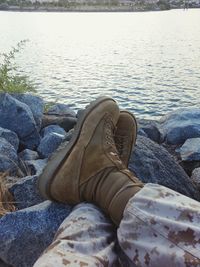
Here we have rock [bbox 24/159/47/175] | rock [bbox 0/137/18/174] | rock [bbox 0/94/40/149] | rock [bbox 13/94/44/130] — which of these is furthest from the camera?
rock [bbox 13/94/44/130]

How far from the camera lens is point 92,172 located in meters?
2.10

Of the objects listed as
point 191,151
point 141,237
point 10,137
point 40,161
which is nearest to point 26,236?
point 141,237

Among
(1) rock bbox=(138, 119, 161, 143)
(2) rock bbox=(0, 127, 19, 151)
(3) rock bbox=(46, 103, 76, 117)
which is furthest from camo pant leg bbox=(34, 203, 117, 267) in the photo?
(3) rock bbox=(46, 103, 76, 117)

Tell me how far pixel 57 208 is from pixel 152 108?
23.5 feet

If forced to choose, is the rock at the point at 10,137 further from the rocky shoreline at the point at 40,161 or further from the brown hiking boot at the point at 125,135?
the brown hiking boot at the point at 125,135

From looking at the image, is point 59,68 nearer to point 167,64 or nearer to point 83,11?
point 167,64

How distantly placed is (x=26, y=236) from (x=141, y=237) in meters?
0.71

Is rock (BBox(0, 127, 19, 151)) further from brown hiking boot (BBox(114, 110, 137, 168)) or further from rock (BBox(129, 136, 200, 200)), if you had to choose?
brown hiking boot (BBox(114, 110, 137, 168))

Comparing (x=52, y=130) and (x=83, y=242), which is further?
(x=52, y=130)

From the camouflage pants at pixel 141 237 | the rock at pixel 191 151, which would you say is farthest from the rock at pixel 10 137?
the camouflage pants at pixel 141 237

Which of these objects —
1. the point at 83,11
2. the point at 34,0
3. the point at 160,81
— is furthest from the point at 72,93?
the point at 34,0

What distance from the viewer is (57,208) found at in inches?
88.9

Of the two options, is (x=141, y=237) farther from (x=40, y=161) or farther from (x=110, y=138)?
(x=40, y=161)

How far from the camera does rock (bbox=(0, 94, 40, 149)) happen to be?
435cm
